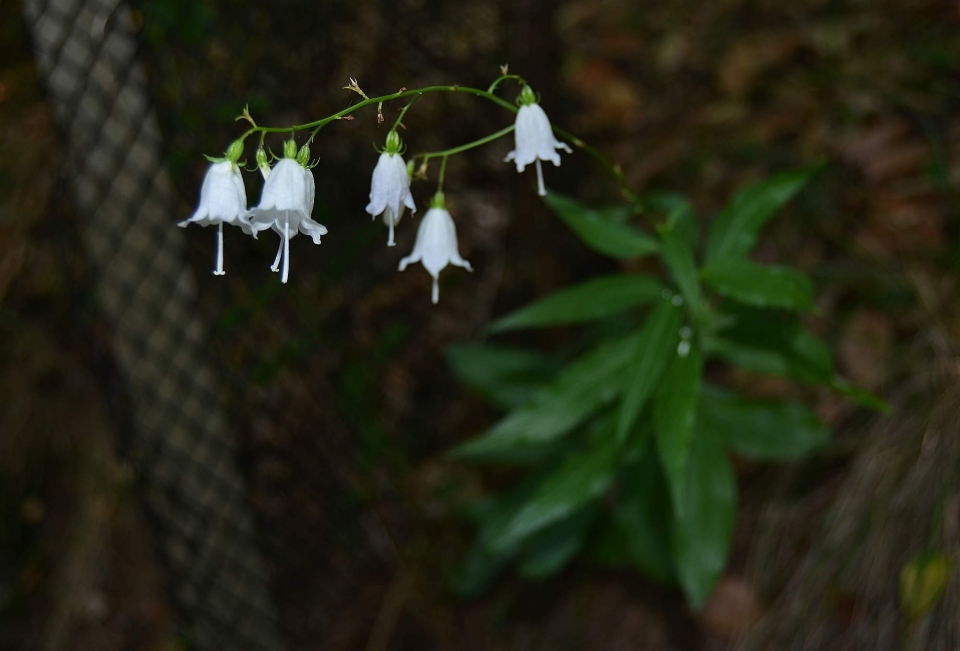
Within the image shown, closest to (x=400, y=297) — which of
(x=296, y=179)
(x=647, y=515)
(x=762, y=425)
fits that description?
(x=647, y=515)

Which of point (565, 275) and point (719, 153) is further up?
point (719, 153)

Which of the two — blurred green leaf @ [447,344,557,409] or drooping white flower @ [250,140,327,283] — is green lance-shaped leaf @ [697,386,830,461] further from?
drooping white flower @ [250,140,327,283]

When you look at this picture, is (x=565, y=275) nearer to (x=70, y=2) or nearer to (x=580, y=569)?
(x=580, y=569)

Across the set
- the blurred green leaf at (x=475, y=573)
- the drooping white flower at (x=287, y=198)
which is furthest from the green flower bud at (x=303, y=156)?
the blurred green leaf at (x=475, y=573)

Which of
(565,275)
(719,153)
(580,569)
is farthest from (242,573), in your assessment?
(719,153)

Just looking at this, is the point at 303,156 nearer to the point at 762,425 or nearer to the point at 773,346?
the point at 773,346

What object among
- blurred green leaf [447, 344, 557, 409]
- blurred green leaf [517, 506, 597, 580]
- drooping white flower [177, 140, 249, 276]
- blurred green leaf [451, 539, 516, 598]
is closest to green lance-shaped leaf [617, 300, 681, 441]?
blurred green leaf [447, 344, 557, 409]
